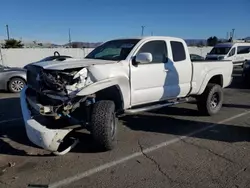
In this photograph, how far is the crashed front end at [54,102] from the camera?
395cm

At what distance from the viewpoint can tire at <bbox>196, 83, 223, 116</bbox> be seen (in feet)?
22.7

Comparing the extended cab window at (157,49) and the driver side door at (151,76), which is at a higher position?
the extended cab window at (157,49)

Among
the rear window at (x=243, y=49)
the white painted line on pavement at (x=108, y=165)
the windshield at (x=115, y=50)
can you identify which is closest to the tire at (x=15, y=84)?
the windshield at (x=115, y=50)

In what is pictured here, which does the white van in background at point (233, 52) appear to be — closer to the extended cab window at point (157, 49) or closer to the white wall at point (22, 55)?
the white wall at point (22, 55)

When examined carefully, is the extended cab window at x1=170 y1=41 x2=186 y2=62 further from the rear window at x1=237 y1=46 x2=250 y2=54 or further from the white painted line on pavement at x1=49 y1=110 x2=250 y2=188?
the rear window at x1=237 y1=46 x2=250 y2=54

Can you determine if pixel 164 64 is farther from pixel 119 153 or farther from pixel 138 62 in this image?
pixel 119 153

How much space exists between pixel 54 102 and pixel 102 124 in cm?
85

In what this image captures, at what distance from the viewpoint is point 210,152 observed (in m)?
4.59

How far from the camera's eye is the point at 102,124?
4.32 metres

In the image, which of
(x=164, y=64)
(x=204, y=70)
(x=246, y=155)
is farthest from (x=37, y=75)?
(x=204, y=70)

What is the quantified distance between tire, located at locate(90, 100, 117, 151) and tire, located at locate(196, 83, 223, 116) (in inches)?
131

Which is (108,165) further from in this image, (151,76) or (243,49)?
(243,49)

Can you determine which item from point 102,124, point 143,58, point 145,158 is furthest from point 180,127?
point 102,124

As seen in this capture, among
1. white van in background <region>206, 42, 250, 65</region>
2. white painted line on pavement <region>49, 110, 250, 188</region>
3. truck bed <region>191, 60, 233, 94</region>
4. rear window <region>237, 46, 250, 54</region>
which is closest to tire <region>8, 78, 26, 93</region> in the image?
truck bed <region>191, 60, 233, 94</region>
